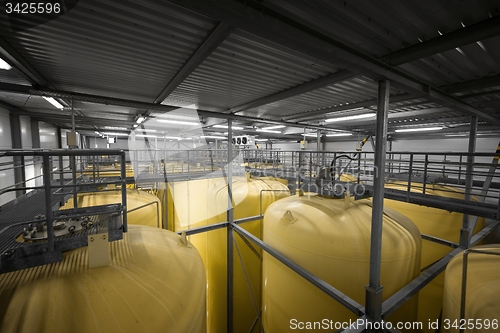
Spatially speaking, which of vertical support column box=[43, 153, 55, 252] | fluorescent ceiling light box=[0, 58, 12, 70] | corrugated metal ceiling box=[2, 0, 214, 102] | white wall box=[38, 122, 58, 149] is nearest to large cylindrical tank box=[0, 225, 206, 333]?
vertical support column box=[43, 153, 55, 252]

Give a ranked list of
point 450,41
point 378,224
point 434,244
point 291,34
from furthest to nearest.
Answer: point 434,244
point 378,224
point 450,41
point 291,34

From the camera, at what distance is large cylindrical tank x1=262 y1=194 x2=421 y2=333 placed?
7.59 feet

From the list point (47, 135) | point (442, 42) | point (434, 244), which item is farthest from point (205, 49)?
point (47, 135)

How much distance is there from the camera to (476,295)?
1.73 meters

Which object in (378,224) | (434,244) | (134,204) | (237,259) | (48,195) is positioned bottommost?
(237,259)

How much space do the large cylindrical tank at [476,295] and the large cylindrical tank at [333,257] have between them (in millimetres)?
408

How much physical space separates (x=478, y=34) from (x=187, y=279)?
293cm

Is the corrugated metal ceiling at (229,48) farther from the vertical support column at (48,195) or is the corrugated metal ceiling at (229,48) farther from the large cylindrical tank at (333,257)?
the large cylindrical tank at (333,257)

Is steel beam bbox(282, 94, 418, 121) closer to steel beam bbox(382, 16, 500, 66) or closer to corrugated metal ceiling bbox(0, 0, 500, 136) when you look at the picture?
corrugated metal ceiling bbox(0, 0, 500, 136)

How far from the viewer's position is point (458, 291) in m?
1.90

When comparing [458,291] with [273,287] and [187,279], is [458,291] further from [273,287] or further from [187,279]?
[187,279]

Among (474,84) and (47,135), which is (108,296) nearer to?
(474,84)

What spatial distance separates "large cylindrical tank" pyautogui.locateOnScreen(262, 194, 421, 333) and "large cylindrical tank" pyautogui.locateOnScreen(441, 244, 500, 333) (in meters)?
0.41

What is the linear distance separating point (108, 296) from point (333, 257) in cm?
211
